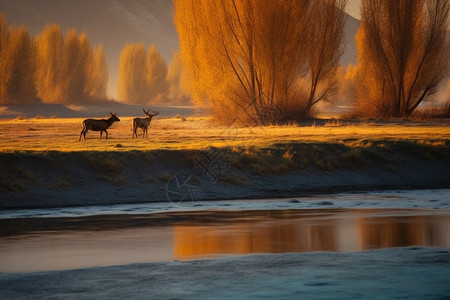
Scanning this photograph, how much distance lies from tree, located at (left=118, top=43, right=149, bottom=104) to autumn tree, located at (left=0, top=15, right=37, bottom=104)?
1420 inches

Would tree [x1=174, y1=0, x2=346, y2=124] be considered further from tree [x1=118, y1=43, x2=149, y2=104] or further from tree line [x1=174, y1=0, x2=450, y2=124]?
tree [x1=118, y1=43, x2=149, y2=104]

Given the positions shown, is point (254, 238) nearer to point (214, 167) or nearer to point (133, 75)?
point (214, 167)

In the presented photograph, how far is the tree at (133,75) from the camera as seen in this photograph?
10694 centimetres

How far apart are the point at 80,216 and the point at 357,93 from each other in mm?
30156

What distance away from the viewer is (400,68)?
140 feet

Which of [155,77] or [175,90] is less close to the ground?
[155,77]

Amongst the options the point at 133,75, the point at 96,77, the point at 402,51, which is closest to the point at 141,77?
the point at 133,75

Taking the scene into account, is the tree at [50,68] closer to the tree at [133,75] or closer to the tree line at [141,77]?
the tree line at [141,77]

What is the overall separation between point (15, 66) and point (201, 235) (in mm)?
57884

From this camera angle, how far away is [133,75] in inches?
4269

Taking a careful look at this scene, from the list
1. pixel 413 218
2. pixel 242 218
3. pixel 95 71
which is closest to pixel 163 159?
pixel 242 218

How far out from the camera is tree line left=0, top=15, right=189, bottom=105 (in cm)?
6862

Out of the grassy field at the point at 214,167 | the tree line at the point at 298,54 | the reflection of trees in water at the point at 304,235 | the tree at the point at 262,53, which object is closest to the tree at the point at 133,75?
the tree line at the point at 298,54

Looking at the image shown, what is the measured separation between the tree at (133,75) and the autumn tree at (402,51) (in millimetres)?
65456
